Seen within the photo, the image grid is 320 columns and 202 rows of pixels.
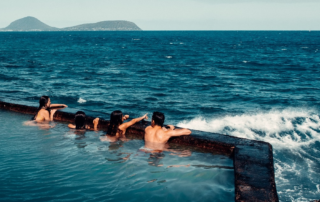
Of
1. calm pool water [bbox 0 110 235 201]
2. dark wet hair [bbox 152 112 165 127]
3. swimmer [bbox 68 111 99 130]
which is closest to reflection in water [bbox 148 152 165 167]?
calm pool water [bbox 0 110 235 201]

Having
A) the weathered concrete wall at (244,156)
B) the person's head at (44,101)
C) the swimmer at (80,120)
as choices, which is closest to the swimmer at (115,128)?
the weathered concrete wall at (244,156)

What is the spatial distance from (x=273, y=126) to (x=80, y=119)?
8361mm

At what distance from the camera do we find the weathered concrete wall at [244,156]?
462 centimetres

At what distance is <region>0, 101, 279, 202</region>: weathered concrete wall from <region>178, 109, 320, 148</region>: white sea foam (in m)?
4.44

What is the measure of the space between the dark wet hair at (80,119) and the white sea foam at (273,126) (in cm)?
627

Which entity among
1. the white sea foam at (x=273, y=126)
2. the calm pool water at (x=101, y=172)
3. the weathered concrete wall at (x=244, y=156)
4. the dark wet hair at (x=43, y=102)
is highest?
the dark wet hair at (x=43, y=102)

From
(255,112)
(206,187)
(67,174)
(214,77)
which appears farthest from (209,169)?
(214,77)

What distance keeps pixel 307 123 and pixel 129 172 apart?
10377mm

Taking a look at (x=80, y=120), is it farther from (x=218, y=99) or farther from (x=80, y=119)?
(x=218, y=99)

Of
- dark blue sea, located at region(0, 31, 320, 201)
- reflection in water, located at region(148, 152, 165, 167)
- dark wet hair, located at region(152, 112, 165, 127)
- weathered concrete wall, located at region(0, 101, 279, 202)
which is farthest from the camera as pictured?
dark blue sea, located at region(0, 31, 320, 201)

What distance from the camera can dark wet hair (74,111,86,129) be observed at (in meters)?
8.08

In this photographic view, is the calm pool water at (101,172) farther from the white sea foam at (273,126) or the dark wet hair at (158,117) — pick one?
the white sea foam at (273,126)

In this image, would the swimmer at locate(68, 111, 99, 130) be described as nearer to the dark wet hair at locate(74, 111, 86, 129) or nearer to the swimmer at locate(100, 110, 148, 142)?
the dark wet hair at locate(74, 111, 86, 129)

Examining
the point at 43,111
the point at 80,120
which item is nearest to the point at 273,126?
the point at 80,120
